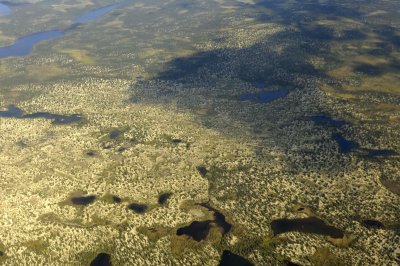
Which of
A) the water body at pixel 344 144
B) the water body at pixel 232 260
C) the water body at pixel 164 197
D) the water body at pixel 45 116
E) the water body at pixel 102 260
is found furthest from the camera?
the water body at pixel 45 116

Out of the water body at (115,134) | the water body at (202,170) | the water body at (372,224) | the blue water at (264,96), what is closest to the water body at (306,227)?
the water body at (372,224)

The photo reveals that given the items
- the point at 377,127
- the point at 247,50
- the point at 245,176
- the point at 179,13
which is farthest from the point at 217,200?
the point at 179,13

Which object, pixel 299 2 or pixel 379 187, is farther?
pixel 299 2

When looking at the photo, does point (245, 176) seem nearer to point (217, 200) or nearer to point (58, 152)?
point (217, 200)

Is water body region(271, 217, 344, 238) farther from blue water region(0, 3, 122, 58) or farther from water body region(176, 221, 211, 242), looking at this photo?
blue water region(0, 3, 122, 58)

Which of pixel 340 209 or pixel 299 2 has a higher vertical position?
pixel 299 2

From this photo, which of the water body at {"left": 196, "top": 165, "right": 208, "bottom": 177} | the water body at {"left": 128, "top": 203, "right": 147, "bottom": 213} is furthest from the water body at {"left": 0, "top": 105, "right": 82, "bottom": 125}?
the water body at {"left": 128, "top": 203, "right": 147, "bottom": 213}

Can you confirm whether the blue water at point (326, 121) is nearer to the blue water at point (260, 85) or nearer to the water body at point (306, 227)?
the blue water at point (260, 85)
